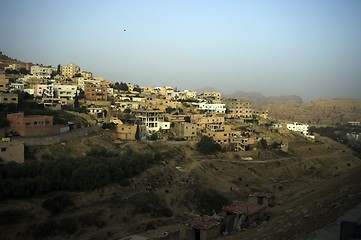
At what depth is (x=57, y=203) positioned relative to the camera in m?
21.3

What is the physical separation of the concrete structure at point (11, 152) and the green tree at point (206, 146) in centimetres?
1604

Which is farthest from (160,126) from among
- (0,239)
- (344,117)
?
(344,117)

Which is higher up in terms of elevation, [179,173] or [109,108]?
[109,108]

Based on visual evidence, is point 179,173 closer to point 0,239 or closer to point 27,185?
point 27,185

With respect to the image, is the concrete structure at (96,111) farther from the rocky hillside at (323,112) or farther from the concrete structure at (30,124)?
the rocky hillside at (323,112)

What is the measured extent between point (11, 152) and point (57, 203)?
17.0 feet

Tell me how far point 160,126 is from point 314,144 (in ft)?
65.8

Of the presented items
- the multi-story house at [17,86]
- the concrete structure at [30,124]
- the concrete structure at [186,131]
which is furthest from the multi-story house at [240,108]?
the concrete structure at [30,124]

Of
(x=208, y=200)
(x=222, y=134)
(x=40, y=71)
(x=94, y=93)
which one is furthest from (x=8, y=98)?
(x=40, y=71)

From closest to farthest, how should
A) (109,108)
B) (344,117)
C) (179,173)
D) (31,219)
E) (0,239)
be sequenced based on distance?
(0,239) < (31,219) < (179,173) < (109,108) < (344,117)

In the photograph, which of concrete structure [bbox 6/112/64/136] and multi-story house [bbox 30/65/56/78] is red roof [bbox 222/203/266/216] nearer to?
concrete structure [bbox 6/112/64/136]

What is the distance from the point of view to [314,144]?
47.7 metres

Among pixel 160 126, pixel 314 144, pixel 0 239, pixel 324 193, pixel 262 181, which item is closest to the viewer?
pixel 0 239

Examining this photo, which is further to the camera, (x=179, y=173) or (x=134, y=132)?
(x=134, y=132)
